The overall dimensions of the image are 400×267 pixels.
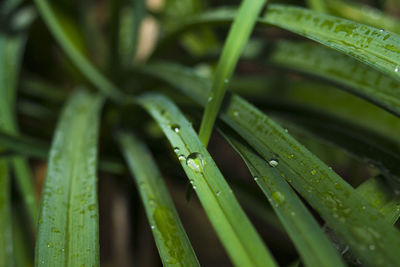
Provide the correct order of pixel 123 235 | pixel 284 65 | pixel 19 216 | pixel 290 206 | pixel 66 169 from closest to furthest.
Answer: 1. pixel 290 206
2. pixel 66 169
3. pixel 284 65
4. pixel 19 216
5. pixel 123 235

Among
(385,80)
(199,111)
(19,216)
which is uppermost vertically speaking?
(19,216)

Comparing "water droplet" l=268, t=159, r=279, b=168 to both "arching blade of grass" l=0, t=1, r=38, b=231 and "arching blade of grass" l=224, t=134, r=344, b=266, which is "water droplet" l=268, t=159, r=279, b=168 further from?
"arching blade of grass" l=0, t=1, r=38, b=231

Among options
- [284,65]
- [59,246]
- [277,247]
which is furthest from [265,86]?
[59,246]

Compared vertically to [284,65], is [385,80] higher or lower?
lower

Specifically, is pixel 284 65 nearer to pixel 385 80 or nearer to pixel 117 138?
pixel 385 80

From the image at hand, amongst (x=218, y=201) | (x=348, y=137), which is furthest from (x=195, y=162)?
(x=348, y=137)

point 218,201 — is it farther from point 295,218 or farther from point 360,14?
point 360,14
